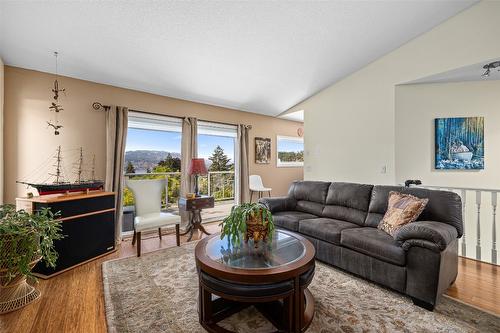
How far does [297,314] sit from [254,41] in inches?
126

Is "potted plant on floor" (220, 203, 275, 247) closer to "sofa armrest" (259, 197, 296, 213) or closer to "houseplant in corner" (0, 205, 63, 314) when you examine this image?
"sofa armrest" (259, 197, 296, 213)

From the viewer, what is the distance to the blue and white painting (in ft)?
11.3

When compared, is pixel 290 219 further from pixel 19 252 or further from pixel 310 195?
pixel 19 252

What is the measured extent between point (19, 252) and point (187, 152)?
2762 millimetres

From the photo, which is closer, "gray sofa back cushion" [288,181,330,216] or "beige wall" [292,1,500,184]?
"beige wall" [292,1,500,184]

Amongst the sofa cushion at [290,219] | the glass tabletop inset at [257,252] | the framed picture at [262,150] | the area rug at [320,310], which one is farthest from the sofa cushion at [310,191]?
the framed picture at [262,150]

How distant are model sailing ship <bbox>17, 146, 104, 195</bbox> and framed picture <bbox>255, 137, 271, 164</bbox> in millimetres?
3410

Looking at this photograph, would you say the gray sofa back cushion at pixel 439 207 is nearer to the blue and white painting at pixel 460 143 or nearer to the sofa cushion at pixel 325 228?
the sofa cushion at pixel 325 228

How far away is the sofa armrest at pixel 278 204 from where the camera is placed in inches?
138

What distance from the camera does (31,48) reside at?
271 centimetres

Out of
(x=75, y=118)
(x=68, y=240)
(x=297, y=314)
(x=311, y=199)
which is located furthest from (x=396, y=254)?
(x=75, y=118)

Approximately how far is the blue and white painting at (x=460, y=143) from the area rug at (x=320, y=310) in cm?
248

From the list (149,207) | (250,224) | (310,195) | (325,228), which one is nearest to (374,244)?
(325,228)

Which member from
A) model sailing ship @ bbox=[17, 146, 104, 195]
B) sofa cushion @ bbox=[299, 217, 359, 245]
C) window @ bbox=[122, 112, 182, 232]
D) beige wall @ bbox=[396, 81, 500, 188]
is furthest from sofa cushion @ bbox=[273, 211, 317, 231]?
model sailing ship @ bbox=[17, 146, 104, 195]
